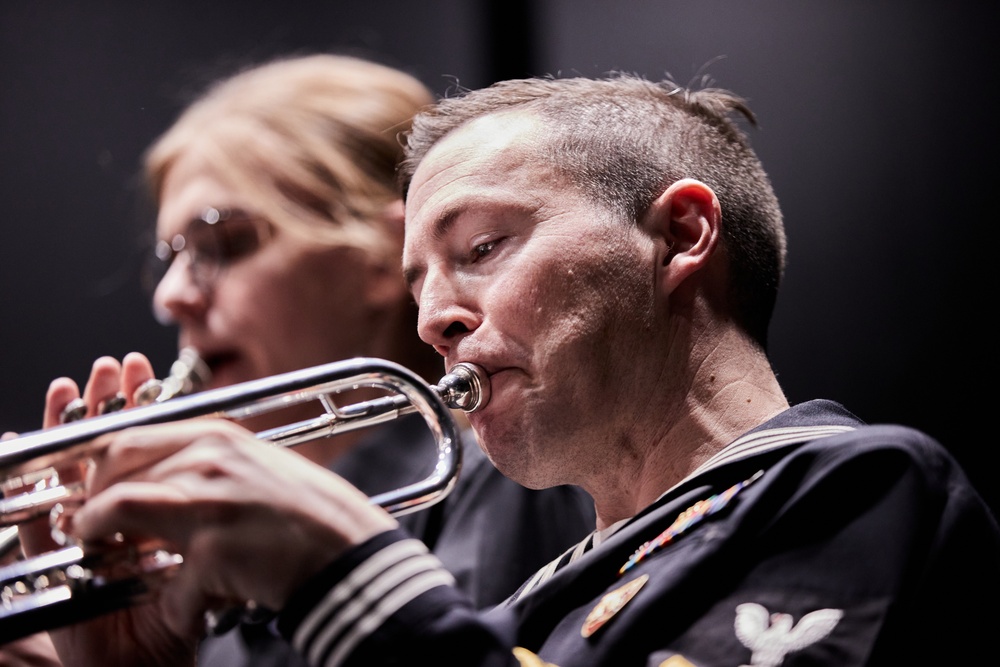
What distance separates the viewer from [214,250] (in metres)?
2.43

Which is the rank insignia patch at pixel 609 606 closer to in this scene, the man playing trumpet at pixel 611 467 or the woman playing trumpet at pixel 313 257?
the man playing trumpet at pixel 611 467

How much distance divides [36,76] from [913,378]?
6.75ft

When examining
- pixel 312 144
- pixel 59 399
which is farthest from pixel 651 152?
pixel 312 144

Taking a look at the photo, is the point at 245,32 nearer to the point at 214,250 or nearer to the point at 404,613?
the point at 214,250

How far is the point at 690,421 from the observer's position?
1.54 meters

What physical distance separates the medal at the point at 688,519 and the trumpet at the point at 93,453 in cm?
26

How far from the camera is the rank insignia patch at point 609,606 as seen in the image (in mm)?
1230

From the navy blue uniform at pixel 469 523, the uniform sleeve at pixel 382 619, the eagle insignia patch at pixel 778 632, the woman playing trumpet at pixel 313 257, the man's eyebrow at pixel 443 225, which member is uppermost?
the man's eyebrow at pixel 443 225

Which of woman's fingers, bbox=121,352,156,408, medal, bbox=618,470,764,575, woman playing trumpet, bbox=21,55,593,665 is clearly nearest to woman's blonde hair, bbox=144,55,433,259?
woman playing trumpet, bbox=21,55,593,665

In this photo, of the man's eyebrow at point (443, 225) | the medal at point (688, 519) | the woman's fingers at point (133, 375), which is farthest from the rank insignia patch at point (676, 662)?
the woman's fingers at point (133, 375)

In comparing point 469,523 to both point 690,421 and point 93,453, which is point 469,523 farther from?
point 93,453

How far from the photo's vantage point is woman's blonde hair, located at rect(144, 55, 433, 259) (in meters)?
2.49

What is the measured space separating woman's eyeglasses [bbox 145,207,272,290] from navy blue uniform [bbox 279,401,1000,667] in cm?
134

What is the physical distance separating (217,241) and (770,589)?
1612mm
